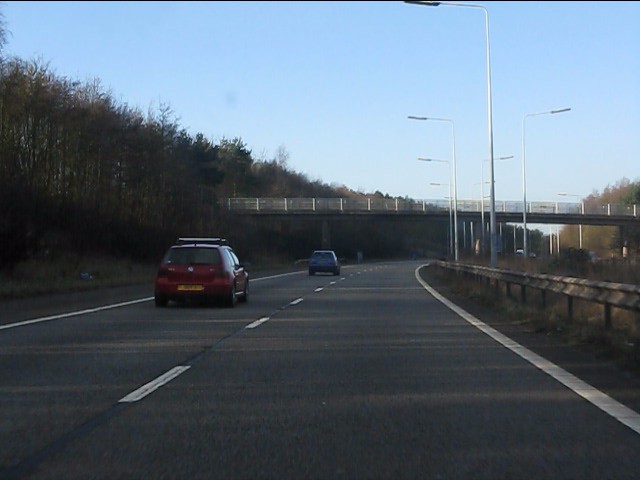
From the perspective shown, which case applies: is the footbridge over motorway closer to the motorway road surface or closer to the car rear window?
the car rear window

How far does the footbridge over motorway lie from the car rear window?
181ft

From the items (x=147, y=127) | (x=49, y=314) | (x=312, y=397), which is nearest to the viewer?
(x=312, y=397)

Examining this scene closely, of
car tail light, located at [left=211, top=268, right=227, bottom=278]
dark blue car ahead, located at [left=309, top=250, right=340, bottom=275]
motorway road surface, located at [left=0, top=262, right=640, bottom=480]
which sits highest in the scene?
car tail light, located at [left=211, top=268, right=227, bottom=278]

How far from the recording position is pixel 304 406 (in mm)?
9289

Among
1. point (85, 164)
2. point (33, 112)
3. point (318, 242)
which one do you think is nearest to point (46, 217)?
point (33, 112)

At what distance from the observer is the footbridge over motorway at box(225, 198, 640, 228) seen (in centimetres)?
7838

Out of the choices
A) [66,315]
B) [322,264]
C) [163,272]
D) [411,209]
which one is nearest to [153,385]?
[66,315]

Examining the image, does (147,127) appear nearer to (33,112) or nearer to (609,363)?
(33,112)

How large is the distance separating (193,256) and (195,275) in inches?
22.4

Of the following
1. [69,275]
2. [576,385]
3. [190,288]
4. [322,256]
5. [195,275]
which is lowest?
[322,256]

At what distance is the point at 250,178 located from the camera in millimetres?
100562

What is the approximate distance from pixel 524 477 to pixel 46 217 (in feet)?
119

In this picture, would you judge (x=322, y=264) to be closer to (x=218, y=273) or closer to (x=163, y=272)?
(x=218, y=273)

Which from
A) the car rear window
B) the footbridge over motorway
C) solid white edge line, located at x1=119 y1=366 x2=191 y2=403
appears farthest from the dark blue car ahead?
solid white edge line, located at x1=119 y1=366 x2=191 y2=403
